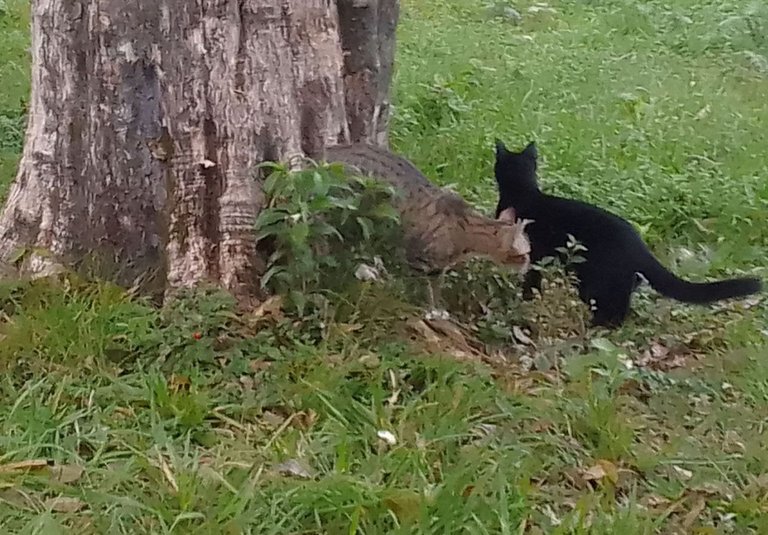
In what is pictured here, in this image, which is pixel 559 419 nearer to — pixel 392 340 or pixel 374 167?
pixel 392 340

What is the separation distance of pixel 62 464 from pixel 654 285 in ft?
7.08

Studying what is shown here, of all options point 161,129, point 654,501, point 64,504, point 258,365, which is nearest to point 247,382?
point 258,365

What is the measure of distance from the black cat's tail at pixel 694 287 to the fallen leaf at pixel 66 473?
2.13 m

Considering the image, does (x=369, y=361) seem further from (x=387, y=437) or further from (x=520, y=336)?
(x=520, y=336)

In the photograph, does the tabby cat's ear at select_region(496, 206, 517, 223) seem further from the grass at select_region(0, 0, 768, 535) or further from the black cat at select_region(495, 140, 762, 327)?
the grass at select_region(0, 0, 768, 535)

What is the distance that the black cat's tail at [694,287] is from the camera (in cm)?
388

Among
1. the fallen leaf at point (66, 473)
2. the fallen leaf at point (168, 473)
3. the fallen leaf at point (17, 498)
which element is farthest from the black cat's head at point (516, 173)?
the fallen leaf at point (17, 498)

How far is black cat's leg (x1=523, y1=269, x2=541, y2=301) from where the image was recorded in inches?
156

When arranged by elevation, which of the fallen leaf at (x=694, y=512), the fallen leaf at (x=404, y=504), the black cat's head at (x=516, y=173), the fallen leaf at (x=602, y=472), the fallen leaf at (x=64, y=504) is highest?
the black cat's head at (x=516, y=173)

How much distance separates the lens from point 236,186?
363 centimetres

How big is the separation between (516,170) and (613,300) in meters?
0.80

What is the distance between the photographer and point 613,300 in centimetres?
403

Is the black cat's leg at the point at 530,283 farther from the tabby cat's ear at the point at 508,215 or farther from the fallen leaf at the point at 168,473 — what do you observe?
the fallen leaf at the point at 168,473

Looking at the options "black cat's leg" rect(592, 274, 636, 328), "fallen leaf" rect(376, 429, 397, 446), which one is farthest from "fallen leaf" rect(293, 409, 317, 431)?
"black cat's leg" rect(592, 274, 636, 328)
